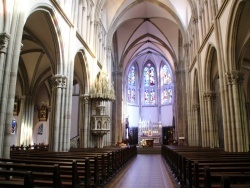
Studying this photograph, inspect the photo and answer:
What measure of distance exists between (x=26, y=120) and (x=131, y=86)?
22246mm

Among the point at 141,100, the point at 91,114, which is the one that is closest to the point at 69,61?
the point at 91,114

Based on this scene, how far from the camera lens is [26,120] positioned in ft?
68.2

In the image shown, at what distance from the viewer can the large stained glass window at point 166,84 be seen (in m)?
38.6

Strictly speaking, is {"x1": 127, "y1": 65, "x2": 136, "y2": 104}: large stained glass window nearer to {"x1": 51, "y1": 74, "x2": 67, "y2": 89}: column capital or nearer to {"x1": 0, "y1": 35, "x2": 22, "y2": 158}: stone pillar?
{"x1": 51, "y1": 74, "x2": 67, "y2": 89}: column capital

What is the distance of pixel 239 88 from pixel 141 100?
30.1 metres

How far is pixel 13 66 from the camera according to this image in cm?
697

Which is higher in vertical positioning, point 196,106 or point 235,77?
point 235,77

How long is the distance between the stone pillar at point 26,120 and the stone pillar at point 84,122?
7.45 metres

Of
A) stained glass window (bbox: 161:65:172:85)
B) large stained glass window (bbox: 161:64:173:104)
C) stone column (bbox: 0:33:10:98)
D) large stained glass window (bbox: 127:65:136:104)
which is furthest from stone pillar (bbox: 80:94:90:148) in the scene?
stained glass window (bbox: 161:65:172:85)

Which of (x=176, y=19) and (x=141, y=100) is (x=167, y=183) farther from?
(x=141, y=100)

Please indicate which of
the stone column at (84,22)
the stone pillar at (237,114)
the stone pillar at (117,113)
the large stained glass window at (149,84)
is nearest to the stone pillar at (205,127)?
the stone pillar at (237,114)

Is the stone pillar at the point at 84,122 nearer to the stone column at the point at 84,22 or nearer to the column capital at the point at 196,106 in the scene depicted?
the stone column at the point at 84,22

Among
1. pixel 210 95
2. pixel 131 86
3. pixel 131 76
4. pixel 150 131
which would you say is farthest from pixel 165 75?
pixel 210 95

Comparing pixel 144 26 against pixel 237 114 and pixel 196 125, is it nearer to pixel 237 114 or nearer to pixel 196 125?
pixel 196 125
